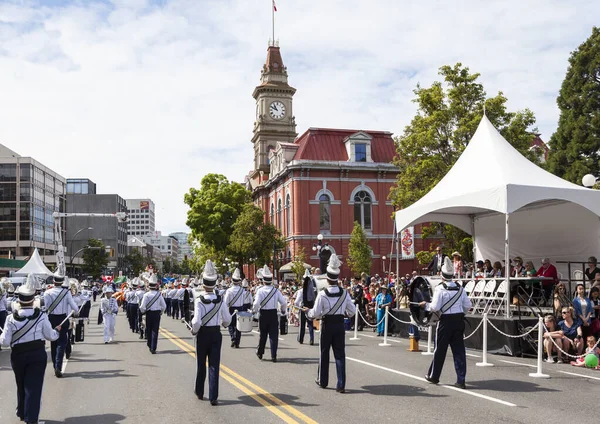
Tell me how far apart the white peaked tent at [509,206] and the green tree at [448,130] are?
6.00 metres

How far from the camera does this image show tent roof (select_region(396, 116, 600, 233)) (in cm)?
1631

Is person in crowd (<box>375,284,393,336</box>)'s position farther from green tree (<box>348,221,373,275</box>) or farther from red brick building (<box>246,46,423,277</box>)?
red brick building (<box>246,46,423,277</box>)

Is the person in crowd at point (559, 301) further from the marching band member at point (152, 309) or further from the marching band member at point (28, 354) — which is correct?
the marching band member at point (28, 354)

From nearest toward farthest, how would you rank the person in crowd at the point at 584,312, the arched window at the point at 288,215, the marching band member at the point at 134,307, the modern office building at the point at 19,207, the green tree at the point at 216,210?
1. the person in crowd at the point at 584,312
2. the marching band member at the point at 134,307
3. the arched window at the point at 288,215
4. the green tree at the point at 216,210
5. the modern office building at the point at 19,207

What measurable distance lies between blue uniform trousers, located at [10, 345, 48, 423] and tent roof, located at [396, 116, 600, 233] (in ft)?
38.0

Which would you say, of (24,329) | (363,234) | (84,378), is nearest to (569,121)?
(363,234)

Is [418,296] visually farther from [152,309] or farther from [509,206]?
[152,309]

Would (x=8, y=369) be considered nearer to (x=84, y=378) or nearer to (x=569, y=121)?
(x=84, y=378)

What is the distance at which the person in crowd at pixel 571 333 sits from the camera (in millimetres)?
14312

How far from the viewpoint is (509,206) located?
1612 centimetres

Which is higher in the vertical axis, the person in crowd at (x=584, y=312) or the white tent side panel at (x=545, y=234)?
the white tent side panel at (x=545, y=234)

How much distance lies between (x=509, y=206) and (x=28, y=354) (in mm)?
11824

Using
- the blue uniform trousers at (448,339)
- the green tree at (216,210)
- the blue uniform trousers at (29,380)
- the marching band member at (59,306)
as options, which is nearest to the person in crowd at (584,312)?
the blue uniform trousers at (448,339)

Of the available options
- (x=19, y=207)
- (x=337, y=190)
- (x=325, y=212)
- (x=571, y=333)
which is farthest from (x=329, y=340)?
(x=19, y=207)
